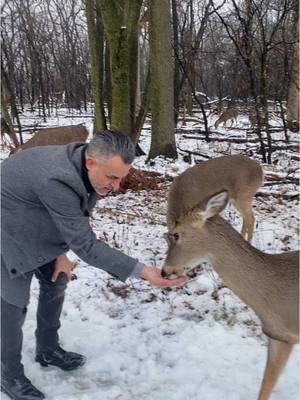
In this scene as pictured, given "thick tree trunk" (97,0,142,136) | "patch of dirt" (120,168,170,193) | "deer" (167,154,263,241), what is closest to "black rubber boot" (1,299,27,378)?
"deer" (167,154,263,241)

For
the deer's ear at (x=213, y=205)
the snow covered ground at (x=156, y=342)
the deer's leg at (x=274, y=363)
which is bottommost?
the snow covered ground at (x=156, y=342)

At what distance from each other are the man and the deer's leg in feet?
2.03

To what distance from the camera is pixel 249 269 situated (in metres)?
2.88

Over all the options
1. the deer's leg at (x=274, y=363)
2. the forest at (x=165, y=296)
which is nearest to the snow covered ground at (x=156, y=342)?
the forest at (x=165, y=296)

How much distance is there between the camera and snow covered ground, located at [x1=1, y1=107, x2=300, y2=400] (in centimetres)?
327

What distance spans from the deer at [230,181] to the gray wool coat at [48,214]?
296 centimetres

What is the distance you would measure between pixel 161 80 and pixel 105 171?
837 cm

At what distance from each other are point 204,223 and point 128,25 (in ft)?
23.0

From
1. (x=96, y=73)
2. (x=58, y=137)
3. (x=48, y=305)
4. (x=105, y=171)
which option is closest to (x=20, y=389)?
(x=48, y=305)

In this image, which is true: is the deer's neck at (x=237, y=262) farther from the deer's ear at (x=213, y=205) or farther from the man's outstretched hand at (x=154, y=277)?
the man's outstretched hand at (x=154, y=277)

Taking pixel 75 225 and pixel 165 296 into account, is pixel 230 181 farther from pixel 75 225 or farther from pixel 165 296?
pixel 75 225

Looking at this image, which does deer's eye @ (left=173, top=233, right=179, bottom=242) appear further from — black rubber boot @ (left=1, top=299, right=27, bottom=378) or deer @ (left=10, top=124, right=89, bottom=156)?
deer @ (left=10, top=124, right=89, bottom=156)

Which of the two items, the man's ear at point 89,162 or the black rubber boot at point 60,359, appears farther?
the black rubber boot at point 60,359

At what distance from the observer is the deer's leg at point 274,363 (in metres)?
2.84
